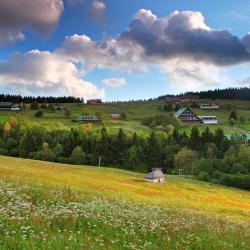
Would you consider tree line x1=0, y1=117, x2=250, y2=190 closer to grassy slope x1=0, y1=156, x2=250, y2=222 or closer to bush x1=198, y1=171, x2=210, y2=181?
bush x1=198, y1=171, x2=210, y2=181

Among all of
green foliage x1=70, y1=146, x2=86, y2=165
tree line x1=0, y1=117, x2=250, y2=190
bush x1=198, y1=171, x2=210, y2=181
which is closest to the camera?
bush x1=198, y1=171, x2=210, y2=181

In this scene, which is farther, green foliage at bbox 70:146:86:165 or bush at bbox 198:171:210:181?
green foliage at bbox 70:146:86:165

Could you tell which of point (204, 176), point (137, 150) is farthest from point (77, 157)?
point (204, 176)

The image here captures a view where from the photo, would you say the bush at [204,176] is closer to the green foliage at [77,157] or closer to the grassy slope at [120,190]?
the green foliage at [77,157]

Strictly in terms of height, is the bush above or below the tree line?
below

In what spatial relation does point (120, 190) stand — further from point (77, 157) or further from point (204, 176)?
point (77, 157)

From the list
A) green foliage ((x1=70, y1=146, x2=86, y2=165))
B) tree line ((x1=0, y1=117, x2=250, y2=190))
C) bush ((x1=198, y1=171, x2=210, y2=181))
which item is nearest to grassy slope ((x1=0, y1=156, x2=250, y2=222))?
bush ((x1=198, y1=171, x2=210, y2=181))

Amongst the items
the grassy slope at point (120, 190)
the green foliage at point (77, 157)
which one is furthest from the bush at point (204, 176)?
the grassy slope at point (120, 190)

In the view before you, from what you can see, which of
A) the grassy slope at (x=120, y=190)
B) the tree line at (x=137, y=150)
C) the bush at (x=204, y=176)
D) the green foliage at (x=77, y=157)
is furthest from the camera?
the green foliage at (x=77, y=157)

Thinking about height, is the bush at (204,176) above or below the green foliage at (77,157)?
below

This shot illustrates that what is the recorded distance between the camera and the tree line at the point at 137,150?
154 metres

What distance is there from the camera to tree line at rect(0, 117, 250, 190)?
154 meters

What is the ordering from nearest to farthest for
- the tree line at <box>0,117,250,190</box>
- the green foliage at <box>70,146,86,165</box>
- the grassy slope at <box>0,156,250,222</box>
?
1. the grassy slope at <box>0,156,250,222</box>
2. the tree line at <box>0,117,250,190</box>
3. the green foliage at <box>70,146,86,165</box>

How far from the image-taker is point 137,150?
17100cm
